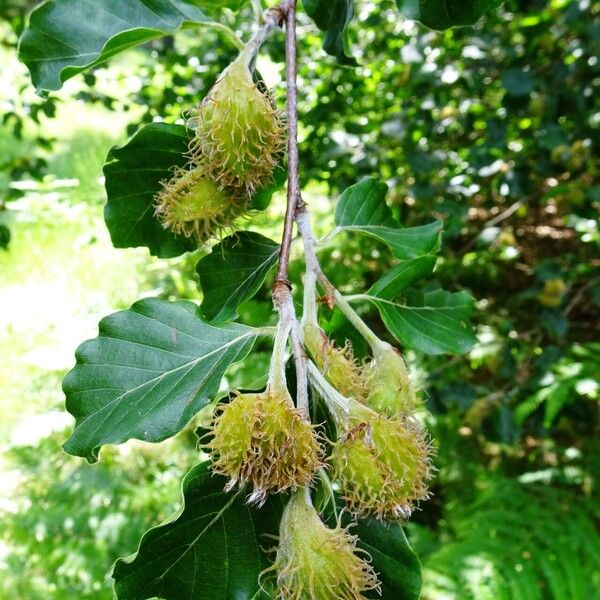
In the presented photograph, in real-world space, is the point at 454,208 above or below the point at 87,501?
above

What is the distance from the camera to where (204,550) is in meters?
0.79

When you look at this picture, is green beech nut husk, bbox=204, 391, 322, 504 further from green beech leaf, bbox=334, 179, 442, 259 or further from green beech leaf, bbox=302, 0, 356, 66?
green beech leaf, bbox=302, 0, 356, 66

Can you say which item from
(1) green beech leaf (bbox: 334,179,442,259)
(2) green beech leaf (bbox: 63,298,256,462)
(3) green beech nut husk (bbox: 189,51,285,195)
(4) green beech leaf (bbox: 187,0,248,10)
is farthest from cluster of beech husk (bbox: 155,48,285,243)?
(4) green beech leaf (bbox: 187,0,248,10)

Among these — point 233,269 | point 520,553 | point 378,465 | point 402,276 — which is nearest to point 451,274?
point 520,553

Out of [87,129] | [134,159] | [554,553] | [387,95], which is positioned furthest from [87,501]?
[87,129]

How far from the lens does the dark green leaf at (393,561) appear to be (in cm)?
80

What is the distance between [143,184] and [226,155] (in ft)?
0.75

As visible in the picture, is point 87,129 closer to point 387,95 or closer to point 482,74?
point 387,95

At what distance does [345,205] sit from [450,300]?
0.28 metres

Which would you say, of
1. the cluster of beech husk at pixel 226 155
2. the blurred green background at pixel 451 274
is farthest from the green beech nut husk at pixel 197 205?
the blurred green background at pixel 451 274

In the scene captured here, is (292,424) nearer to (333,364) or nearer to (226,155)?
(333,364)

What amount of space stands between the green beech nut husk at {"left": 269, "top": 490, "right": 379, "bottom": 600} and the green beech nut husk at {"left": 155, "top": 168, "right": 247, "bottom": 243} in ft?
1.32

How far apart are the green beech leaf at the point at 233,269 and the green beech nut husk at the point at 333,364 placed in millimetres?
204

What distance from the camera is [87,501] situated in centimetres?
311
